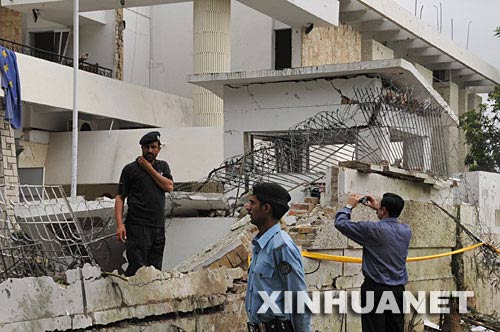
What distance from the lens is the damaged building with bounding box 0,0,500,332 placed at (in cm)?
690

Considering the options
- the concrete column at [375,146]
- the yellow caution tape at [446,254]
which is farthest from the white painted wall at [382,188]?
the yellow caution tape at [446,254]

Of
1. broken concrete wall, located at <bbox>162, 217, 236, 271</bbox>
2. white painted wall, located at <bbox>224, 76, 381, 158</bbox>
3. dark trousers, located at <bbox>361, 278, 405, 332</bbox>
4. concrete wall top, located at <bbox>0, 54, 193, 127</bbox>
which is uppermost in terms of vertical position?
concrete wall top, located at <bbox>0, 54, 193, 127</bbox>

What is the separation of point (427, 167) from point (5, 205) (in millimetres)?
6585

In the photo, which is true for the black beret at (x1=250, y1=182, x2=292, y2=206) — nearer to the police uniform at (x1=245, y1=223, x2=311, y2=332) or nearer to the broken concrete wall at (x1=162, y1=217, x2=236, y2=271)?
the police uniform at (x1=245, y1=223, x2=311, y2=332)

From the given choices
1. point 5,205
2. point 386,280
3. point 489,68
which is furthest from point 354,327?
point 489,68

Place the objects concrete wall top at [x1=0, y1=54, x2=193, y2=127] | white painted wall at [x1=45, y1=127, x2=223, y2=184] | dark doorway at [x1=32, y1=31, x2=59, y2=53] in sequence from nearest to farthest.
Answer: concrete wall top at [x1=0, y1=54, x2=193, y2=127] < white painted wall at [x1=45, y1=127, x2=223, y2=184] < dark doorway at [x1=32, y1=31, x2=59, y2=53]

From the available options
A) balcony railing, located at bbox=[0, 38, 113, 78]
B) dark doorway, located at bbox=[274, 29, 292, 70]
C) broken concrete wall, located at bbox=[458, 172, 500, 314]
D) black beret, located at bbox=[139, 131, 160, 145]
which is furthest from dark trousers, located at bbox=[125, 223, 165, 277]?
balcony railing, located at bbox=[0, 38, 113, 78]

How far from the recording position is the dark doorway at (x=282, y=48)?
23.5 meters

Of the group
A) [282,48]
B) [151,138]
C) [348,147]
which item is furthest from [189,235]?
[282,48]

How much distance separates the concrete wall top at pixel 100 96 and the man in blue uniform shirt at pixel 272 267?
15.3 m

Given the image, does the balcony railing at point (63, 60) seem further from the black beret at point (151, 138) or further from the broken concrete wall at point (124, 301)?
the broken concrete wall at point (124, 301)

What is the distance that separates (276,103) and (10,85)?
225 inches

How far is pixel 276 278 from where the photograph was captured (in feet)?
16.3

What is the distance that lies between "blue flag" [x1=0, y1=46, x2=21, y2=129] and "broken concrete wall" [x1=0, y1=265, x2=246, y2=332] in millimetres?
9926
